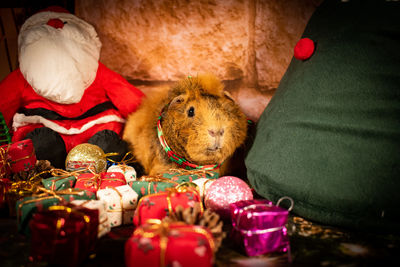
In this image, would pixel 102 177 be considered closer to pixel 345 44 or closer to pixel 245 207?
pixel 245 207

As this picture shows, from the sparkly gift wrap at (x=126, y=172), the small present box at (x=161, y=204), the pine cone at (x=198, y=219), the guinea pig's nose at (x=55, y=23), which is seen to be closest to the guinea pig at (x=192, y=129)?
the sparkly gift wrap at (x=126, y=172)

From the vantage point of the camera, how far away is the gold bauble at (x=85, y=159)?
1.26 metres

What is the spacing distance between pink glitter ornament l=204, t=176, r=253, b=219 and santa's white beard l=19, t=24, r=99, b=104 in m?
0.98

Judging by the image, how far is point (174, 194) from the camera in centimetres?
90

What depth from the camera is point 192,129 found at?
118cm

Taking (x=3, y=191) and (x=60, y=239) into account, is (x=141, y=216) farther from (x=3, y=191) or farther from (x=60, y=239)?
(x=3, y=191)

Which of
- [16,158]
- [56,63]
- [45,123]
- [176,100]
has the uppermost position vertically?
[56,63]

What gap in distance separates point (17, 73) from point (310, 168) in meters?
1.55

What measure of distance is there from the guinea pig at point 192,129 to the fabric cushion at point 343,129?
0.17 m

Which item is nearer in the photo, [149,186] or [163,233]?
[163,233]

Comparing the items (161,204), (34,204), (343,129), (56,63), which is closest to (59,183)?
(34,204)

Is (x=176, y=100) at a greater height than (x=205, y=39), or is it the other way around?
(x=205, y=39)

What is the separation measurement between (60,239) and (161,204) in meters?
0.30

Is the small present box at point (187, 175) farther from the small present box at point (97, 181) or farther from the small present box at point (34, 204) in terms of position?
the small present box at point (34, 204)
